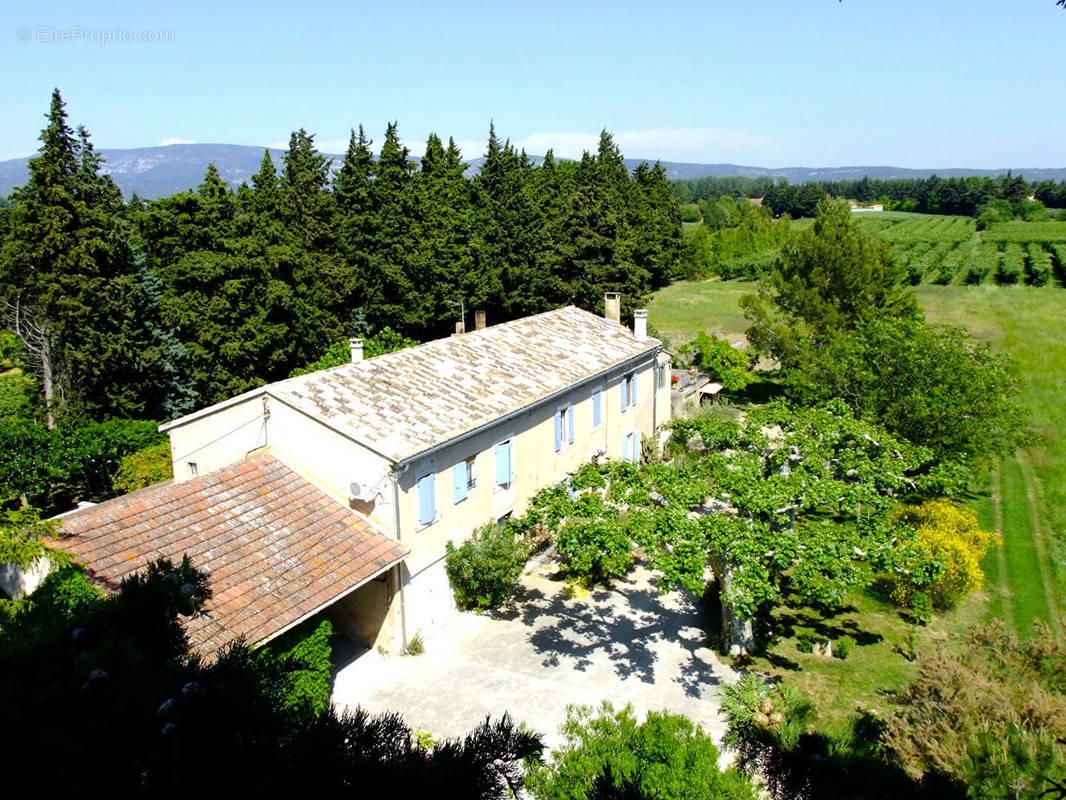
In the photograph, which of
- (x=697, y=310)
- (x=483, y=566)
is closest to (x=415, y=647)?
(x=483, y=566)

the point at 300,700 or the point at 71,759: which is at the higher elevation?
the point at 71,759

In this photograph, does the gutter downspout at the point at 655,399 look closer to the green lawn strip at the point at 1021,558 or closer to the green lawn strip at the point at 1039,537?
the green lawn strip at the point at 1021,558

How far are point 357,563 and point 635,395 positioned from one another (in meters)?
13.3

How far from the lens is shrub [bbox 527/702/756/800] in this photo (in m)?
6.32

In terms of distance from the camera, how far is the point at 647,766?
6.71m

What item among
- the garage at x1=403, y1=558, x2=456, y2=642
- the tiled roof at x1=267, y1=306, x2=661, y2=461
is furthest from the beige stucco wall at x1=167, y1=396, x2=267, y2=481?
the garage at x1=403, y1=558, x2=456, y2=642

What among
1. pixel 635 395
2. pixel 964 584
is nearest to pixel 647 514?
pixel 964 584

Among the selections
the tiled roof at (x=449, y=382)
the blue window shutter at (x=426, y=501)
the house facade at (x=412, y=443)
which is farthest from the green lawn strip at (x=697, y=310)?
the blue window shutter at (x=426, y=501)

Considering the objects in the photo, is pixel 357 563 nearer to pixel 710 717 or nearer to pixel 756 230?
pixel 710 717

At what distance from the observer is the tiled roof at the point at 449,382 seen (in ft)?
53.2

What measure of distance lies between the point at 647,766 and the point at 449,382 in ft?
43.1

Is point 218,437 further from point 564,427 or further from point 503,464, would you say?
point 564,427

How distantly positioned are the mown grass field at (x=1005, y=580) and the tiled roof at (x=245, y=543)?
348 inches

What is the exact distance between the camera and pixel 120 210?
3841cm
